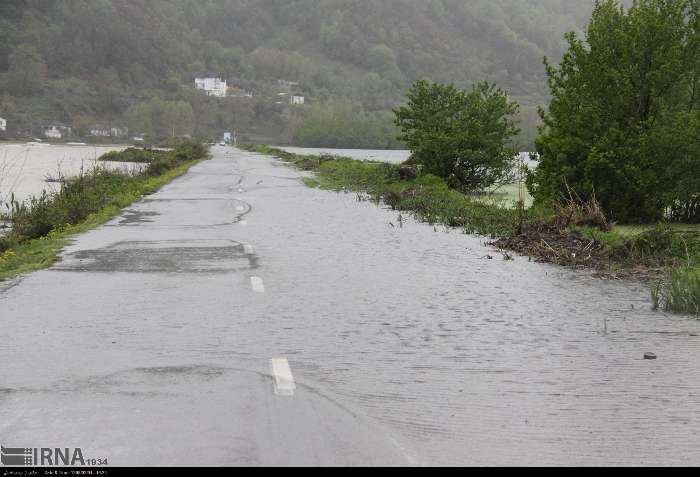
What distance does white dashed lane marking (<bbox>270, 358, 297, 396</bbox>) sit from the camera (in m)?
7.53

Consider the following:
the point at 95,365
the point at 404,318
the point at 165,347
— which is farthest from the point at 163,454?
the point at 404,318

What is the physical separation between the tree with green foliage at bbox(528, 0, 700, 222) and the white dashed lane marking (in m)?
15.2

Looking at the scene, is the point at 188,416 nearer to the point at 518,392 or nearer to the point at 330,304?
the point at 518,392

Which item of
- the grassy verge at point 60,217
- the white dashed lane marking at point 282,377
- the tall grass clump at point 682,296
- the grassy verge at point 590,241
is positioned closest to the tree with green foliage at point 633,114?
the grassy verge at point 590,241

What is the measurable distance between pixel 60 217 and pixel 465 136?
1832 centimetres

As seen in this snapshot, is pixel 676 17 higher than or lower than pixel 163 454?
higher

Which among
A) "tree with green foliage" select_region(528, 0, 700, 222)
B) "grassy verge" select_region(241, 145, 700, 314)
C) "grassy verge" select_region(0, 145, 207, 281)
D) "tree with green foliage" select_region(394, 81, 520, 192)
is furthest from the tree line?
"tree with green foliage" select_region(394, 81, 520, 192)

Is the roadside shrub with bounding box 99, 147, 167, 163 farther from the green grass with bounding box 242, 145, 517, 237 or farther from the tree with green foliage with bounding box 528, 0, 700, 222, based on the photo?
the tree with green foliage with bounding box 528, 0, 700, 222

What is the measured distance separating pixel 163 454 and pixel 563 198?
753 inches

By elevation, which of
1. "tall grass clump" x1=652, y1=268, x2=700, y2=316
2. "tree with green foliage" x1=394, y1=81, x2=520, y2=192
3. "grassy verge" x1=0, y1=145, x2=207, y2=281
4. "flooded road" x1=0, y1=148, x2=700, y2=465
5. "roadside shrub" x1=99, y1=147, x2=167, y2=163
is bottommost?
"roadside shrub" x1=99, y1=147, x2=167, y2=163

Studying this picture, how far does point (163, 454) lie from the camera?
585 cm

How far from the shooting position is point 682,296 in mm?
11953

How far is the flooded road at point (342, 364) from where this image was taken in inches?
246

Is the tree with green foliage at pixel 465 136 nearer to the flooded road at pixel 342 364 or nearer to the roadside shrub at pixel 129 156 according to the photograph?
the flooded road at pixel 342 364
